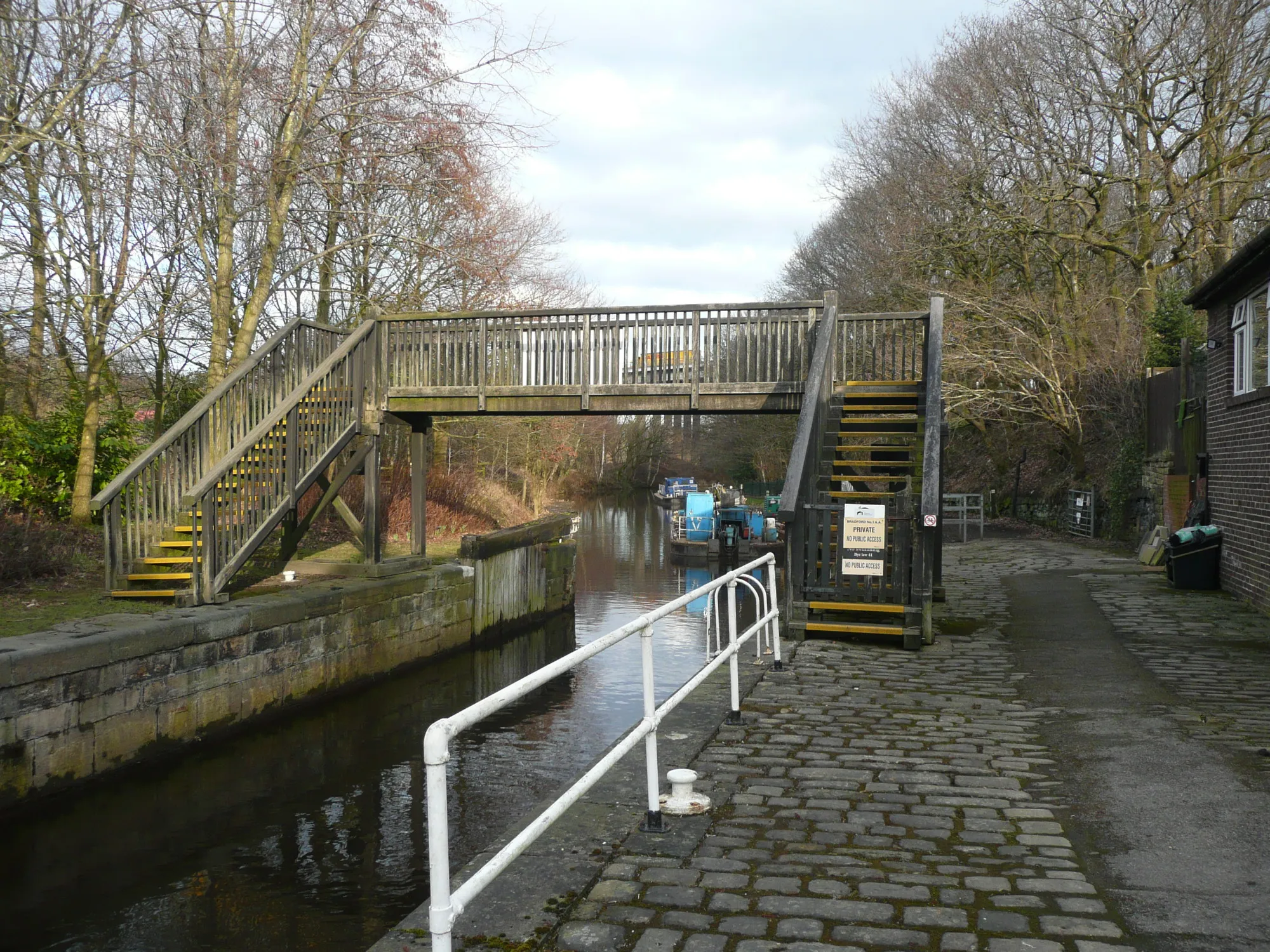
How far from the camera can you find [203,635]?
1014cm

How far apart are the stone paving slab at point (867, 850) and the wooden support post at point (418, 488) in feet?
31.0

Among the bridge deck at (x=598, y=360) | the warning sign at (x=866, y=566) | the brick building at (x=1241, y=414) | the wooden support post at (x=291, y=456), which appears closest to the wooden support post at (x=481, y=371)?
the bridge deck at (x=598, y=360)

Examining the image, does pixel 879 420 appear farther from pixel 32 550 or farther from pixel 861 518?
pixel 32 550

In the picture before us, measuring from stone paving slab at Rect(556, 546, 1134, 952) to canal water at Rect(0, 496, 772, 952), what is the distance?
2.60 meters

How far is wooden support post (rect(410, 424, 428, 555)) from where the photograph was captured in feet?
52.9

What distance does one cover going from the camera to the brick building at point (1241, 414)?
1238cm

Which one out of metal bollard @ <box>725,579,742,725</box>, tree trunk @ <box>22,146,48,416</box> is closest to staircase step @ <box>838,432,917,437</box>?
metal bollard @ <box>725,579,742,725</box>

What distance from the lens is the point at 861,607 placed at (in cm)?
1042

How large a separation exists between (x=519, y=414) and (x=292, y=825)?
716cm

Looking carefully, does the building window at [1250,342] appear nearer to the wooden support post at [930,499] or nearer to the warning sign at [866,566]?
the wooden support post at [930,499]

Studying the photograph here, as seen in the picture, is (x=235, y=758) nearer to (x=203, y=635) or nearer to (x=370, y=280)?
(x=203, y=635)

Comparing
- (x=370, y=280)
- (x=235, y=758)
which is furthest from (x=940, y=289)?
(x=235, y=758)

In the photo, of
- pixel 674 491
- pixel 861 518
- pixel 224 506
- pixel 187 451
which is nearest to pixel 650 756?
pixel 861 518

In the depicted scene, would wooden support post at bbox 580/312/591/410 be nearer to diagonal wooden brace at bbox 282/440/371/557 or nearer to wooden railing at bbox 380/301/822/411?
wooden railing at bbox 380/301/822/411
